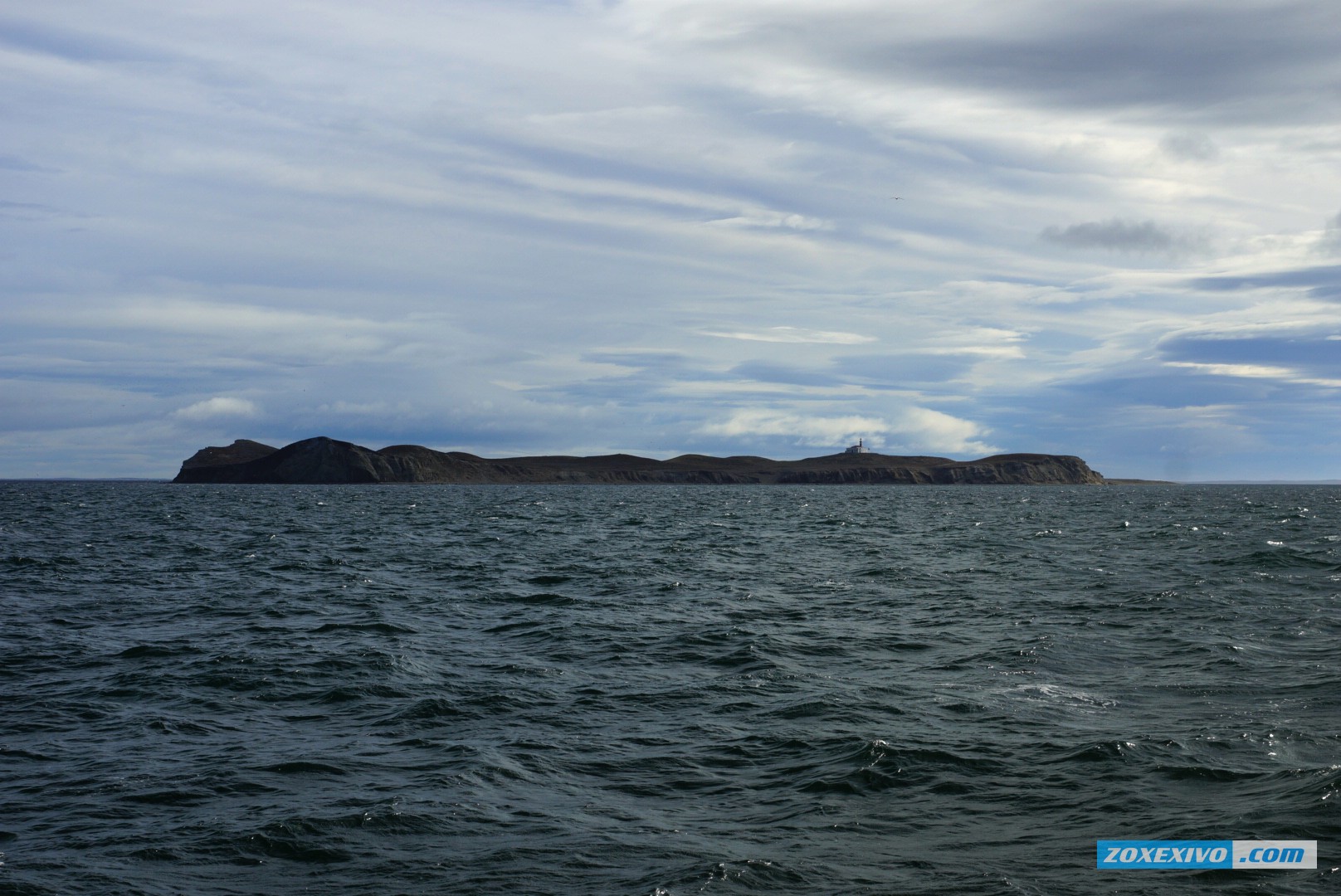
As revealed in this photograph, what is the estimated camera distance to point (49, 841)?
12758 millimetres

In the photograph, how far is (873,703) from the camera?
19.9 m

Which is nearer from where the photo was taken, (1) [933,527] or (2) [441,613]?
(2) [441,613]

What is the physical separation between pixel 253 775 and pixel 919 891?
10.00 meters

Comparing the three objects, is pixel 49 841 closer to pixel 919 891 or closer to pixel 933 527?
pixel 919 891

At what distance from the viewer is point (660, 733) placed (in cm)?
1808

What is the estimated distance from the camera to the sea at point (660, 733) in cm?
1224

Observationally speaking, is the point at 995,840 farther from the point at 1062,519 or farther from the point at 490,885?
the point at 1062,519

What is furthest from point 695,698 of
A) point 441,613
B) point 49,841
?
point 441,613

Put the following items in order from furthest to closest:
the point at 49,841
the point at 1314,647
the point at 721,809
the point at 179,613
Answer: the point at 179,613
the point at 1314,647
the point at 721,809
the point at 49,841

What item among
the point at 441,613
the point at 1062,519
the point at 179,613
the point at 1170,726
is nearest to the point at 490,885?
the point at 1170,726

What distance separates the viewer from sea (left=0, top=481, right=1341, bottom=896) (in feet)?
40.2

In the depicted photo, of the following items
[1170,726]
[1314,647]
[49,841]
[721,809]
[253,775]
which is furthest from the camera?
[1314,647]

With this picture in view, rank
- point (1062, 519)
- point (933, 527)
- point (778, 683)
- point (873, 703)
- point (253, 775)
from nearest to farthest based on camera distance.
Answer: point (253, 775) → point (873, 703) → point (778, 683) → point (933, 527) → point (1062, 519)

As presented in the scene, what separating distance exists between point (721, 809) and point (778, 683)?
7.88 meters
